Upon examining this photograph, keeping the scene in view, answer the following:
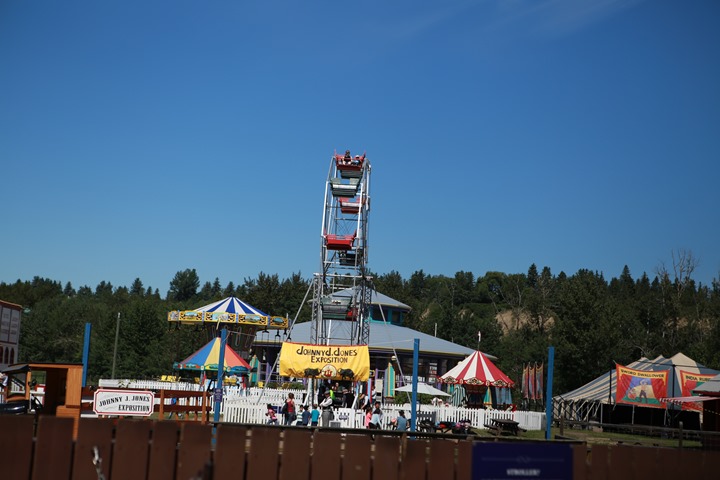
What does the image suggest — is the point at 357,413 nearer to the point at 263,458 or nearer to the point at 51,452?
the point at 263,458

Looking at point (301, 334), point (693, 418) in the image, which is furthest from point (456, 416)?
point (301, 334)

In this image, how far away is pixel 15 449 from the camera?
666 centimetres

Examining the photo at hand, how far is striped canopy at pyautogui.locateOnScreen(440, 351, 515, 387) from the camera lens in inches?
1480

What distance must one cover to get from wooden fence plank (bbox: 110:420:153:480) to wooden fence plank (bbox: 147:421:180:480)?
54 mm

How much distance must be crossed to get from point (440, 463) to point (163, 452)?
2.37 m

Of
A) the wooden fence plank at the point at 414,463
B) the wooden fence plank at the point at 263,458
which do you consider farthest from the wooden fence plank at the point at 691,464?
the wooden fence plank at the point at 263,458

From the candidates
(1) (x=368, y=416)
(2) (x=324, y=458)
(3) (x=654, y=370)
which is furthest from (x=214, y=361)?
(2) (x=324, y=458)

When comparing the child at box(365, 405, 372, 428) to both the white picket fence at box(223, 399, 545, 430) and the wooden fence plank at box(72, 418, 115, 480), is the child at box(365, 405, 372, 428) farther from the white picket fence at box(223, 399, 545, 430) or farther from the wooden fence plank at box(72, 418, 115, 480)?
the wooden fence plank at box(72, 418, 115, 480)

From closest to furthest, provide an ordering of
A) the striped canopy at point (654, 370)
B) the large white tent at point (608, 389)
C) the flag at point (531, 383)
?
the striped canopy at point (654, 370)
the large white tent at point (608, 389)
the flag at point (531, 383)

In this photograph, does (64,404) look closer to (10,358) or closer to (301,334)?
(10,358)

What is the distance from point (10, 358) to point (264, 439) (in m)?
32.6

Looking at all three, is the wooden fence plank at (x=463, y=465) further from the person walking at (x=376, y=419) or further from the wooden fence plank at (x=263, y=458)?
the person walking at (x=376, y=419)

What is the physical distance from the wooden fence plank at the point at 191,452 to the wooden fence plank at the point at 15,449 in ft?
4.15

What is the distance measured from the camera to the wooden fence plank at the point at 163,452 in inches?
265
